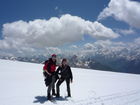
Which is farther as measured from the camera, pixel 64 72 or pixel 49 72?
pixel 64 72

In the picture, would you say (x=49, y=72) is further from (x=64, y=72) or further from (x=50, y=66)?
(x=64, y=72)

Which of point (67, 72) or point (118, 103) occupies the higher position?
point (67, 72)

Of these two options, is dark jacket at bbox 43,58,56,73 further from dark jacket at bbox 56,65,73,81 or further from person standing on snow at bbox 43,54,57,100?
dark jacket at bbox 56,65,73,81

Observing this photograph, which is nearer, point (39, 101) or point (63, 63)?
point (39, 101)

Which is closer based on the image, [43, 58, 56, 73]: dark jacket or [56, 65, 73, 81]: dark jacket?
[43, 58, 56, 73]: dark jacket

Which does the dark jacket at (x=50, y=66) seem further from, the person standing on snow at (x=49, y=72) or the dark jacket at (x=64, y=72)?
the dark jacket at (x=64, y=72)

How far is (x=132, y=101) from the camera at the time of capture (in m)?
10.0

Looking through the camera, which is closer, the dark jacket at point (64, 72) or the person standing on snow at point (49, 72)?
the person standing on snow at point (49, 72)

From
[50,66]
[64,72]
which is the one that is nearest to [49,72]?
[50,66]

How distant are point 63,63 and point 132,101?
5.11 meters

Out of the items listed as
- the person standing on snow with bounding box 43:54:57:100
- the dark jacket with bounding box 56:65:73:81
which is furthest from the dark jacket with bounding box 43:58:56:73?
the dark jacket with bounding box 56:65:73:81

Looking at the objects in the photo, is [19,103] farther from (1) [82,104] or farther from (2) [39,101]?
(1) [82,104]

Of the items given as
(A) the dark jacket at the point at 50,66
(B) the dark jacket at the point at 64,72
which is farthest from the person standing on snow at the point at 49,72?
(B) the dark jacket at the point at 64,72

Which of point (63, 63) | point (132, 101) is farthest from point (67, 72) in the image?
point (132, 101)
